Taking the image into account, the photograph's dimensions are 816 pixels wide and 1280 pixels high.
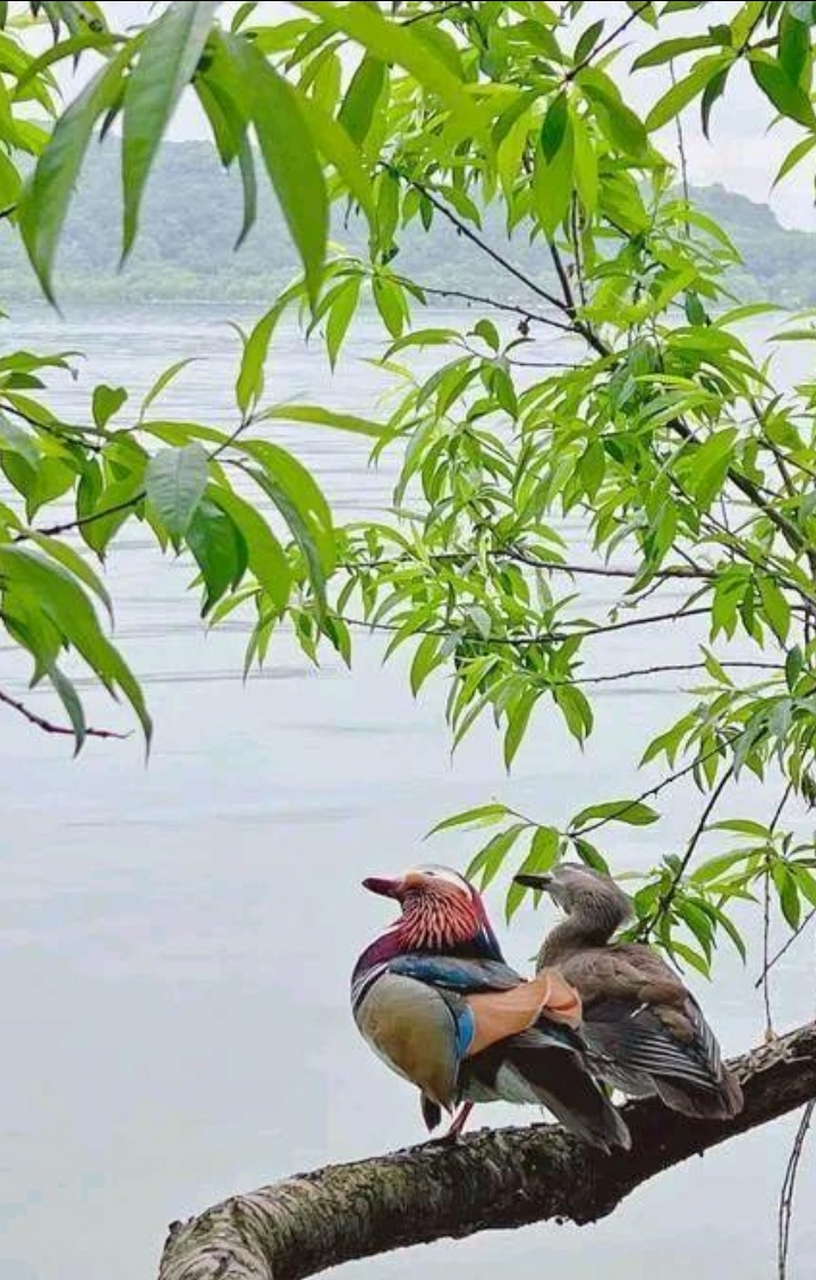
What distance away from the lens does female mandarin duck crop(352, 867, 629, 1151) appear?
77 cm

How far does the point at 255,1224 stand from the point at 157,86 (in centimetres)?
54

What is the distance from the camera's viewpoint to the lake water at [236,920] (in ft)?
4.36

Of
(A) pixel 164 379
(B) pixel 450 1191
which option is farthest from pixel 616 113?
(B) pixel 450 1191

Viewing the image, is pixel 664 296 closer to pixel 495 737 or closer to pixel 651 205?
pixel 651 205

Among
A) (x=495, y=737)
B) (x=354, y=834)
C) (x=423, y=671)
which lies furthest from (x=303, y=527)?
(x=495, y=737)

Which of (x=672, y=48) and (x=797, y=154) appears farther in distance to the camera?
(x=797, y=154)

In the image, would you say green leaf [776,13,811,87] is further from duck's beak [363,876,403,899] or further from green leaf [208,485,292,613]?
duck's beak [363,876,403,899]

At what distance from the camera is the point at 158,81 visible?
24 centimetres

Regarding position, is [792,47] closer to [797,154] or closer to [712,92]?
[712,92]

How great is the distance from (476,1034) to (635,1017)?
9cm

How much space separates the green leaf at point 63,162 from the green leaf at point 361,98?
219 mm

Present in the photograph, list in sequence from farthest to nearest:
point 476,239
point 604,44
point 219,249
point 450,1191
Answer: point 219,249 < point 476,239 < point 450,1191 < point 604,44

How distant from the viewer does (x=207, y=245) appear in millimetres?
1418

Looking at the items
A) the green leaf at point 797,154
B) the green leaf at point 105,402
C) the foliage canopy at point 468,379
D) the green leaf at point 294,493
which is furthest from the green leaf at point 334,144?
the green leaf at point 797,154
